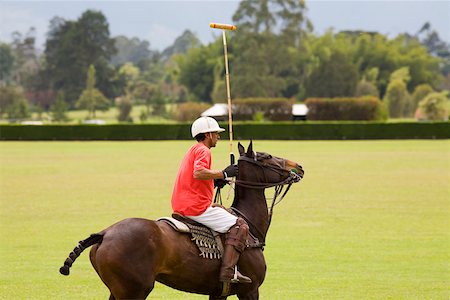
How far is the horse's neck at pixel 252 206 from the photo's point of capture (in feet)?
28.8

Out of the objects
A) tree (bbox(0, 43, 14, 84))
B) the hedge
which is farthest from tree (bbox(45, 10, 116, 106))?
the hedge

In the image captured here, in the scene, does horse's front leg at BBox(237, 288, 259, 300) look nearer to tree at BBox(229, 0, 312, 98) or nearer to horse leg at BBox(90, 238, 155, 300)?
horse leg at BBox(90, 238, 155, 300)

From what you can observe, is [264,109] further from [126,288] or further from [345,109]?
[126,288]

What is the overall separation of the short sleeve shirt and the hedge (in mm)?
52571

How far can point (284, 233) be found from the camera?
17.5 m

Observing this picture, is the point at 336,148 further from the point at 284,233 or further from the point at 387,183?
the point at 284,233

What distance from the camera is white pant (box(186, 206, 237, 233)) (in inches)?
322

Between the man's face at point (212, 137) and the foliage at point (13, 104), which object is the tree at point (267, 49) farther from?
the man's face at point (212, 137)

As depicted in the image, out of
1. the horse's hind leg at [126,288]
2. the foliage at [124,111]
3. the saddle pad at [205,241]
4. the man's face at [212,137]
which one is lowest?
the foliage at [124,111]

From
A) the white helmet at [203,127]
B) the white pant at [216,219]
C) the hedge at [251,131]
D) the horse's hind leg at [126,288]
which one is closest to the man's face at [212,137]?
the white helmet at [203,127]

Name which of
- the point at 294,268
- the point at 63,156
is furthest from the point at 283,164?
the point at 63,156

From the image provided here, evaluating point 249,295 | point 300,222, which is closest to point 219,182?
point 249,295

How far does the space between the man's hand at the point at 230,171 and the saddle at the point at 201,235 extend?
514mm

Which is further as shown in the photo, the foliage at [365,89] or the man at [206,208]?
the foliage at [365,89]
